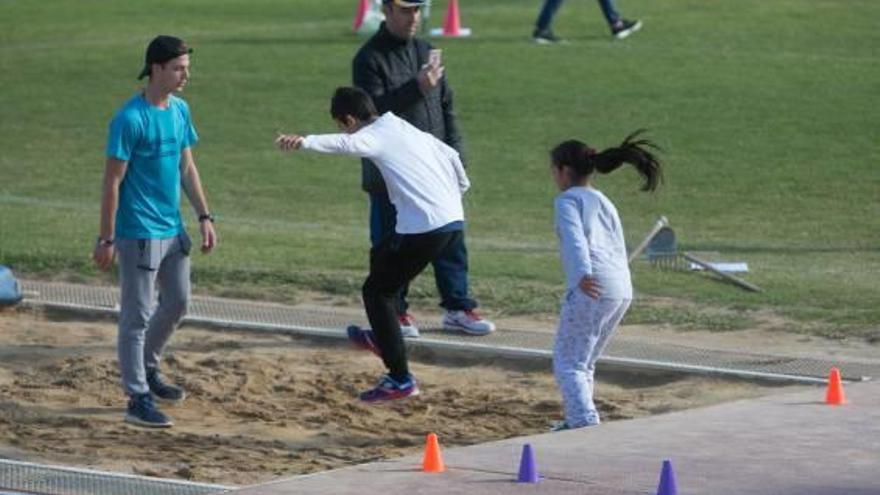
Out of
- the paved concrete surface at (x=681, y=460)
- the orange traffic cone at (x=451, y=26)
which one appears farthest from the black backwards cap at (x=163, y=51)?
the orange traffic cone at (x=451, y=26)

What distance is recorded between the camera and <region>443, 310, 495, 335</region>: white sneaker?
13.4 metres

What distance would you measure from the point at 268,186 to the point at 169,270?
850cm

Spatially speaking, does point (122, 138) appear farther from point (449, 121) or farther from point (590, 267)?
point (449, 121)

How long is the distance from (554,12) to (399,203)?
647 inches

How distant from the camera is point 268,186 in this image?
65.6ft

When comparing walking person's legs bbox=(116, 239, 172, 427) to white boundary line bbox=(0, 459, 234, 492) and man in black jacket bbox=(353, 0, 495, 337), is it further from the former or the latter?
man in black jacket bbox=(353, 0, 495, 337)

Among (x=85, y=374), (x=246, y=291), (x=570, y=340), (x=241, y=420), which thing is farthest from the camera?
(x=246, y=291)

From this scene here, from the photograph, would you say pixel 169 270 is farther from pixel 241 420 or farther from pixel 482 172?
pixel 482 172

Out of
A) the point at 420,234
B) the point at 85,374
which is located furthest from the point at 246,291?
the point at 420,234

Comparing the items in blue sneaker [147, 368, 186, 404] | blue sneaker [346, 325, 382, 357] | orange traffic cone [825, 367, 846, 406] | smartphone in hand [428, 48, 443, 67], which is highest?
smartphone in hand [428, 48, 443, 67]

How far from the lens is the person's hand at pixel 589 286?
34.3 ft

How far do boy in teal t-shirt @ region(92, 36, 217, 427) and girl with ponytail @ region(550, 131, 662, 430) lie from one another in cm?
200

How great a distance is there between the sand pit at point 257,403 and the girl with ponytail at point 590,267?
0.66m

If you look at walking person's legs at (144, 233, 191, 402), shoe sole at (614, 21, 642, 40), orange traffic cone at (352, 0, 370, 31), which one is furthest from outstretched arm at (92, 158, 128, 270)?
orange traffic cone at (352, 0, 370, 31)
